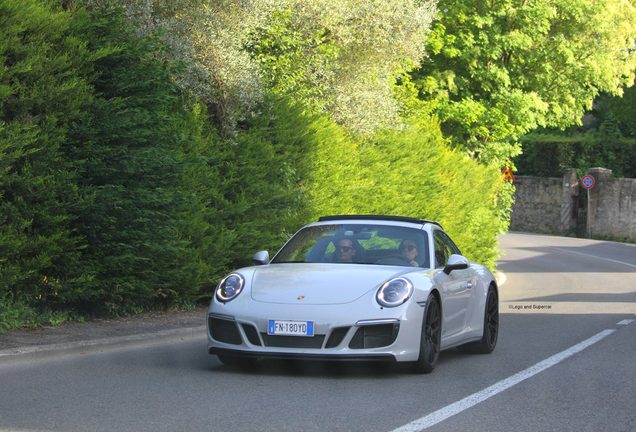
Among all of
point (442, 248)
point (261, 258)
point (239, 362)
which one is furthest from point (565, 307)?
point (239, 362)

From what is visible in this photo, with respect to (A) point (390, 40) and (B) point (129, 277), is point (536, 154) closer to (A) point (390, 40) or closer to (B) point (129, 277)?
(A) point (390, 40)

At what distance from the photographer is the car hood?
10422 mm

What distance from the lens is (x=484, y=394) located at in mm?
9672

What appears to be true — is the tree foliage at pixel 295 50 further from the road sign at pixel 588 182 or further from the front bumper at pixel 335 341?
the road sign at pixel 588 182

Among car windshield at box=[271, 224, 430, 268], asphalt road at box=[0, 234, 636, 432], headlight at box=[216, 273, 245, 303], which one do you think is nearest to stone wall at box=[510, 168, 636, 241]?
Answer: asphalt road at box=[0, 234, 636, 432]

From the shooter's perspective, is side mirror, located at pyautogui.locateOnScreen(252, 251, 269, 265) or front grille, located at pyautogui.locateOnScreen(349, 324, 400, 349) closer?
front grille, located at pyautogui.locateOnScreen(349, 324, 400, 349)

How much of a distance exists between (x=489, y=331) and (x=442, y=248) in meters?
1.35

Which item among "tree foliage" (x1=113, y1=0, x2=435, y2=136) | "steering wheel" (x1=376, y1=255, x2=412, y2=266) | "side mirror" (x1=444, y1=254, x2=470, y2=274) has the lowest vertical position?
"side mirror" (x1=444, y1=254, x2=470, y2=274)

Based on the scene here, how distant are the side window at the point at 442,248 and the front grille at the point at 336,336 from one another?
75.0 inches

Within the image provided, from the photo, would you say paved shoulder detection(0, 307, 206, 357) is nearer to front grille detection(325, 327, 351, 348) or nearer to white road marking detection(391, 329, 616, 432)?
front grille detection(325, 327, 351, 348)

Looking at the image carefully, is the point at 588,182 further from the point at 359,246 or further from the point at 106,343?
the point at 106,343

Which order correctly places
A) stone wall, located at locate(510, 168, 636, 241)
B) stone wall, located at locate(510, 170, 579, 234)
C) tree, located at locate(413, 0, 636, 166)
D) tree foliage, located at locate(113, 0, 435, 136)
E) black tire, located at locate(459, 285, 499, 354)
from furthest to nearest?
stone wall, located at locate(510, 170, 579, 234) < stone wall, located at locate(510, 168, 636, 241) < tree, located at locate(413, 0, 636, 166) < tree foliage, located at locate(113, 0, 435, 136) < black tire, located at locate(459, 285, 499, 354)

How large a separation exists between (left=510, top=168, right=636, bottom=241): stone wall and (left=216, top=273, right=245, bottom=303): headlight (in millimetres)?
53518

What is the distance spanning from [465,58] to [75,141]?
21811 mm
